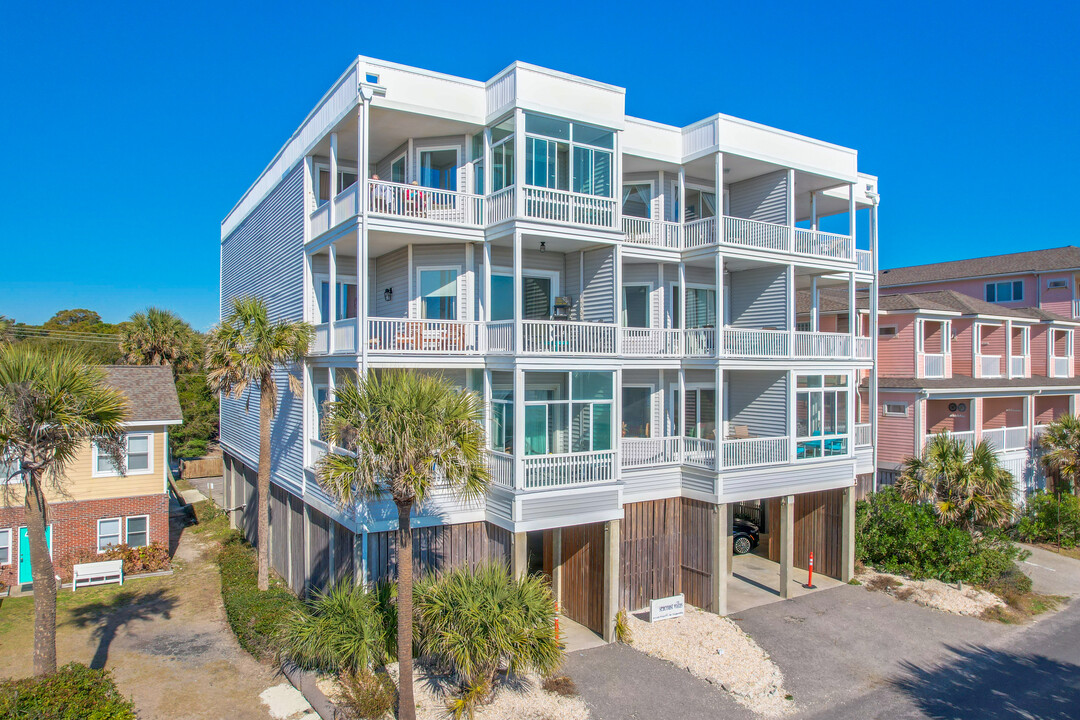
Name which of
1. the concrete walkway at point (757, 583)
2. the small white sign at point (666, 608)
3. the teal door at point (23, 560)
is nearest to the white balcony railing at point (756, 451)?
the small white sign at point (666, 608)

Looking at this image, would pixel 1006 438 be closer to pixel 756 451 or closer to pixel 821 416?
pixel 821 416

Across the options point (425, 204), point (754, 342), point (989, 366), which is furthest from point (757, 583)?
point (989, 366)

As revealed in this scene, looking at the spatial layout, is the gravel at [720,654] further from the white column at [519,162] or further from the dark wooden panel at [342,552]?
the white column at [519,162]

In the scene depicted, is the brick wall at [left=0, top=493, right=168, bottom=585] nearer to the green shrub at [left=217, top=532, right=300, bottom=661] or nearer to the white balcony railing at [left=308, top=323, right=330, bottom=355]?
the green shrub at [left=217, top=532, right=300, bottom=661]

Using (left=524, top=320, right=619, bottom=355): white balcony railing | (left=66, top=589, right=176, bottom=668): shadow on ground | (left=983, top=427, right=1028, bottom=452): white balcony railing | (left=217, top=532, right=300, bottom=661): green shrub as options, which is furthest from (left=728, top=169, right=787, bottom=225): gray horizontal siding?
(left=66, top=589, right=176, bottom=668): shadow on ground

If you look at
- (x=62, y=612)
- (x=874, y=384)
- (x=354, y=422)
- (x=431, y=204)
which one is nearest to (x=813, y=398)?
(x=874, y=384)
